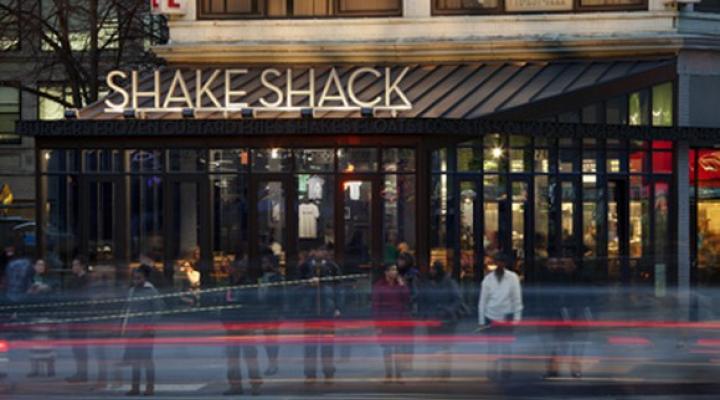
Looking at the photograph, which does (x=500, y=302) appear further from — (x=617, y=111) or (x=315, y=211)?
(x=617, y=111)

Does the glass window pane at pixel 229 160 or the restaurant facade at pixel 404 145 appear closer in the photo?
the restaurant facade at pixel 404 145

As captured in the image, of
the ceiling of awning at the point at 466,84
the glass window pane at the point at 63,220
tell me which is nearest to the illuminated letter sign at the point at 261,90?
the ceiling of awning at the point at 466,84

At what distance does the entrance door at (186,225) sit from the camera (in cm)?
2870

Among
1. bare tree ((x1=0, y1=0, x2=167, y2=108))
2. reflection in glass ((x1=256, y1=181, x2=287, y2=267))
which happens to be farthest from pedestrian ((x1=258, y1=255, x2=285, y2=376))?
bare tree ((x1=0, y1=0, x2=167, y2=108))

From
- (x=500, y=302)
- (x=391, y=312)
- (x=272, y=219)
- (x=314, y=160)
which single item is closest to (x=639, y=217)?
(x=314, y=160)

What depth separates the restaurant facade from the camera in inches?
1113

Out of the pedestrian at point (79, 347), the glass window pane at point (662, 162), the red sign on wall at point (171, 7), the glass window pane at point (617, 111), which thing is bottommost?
the pedestrian at point (79, 347)

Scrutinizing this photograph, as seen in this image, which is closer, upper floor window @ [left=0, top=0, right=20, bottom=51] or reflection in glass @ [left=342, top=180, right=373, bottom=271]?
reflection in glass @ [left=342, top=180, right=373, bottom=271]

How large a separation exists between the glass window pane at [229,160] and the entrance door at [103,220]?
1.92 m

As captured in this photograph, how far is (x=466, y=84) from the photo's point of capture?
98.3ft

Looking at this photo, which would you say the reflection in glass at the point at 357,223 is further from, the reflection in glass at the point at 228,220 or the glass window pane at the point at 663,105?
the glass window pane at the point at 663,105

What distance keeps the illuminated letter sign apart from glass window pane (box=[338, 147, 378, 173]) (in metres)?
0.91

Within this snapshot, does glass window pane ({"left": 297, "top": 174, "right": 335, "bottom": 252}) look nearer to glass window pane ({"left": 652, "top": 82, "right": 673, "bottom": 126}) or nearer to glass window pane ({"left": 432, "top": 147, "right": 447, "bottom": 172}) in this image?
glass window pane ({"left": 432, "top": 147, "right": 447, "bottom": 172})

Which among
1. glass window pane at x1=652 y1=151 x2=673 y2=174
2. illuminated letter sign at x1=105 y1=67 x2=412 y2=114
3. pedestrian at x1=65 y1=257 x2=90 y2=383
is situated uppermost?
illuminated letter sign at x1=105 y1=67 x2=412 y2=114
